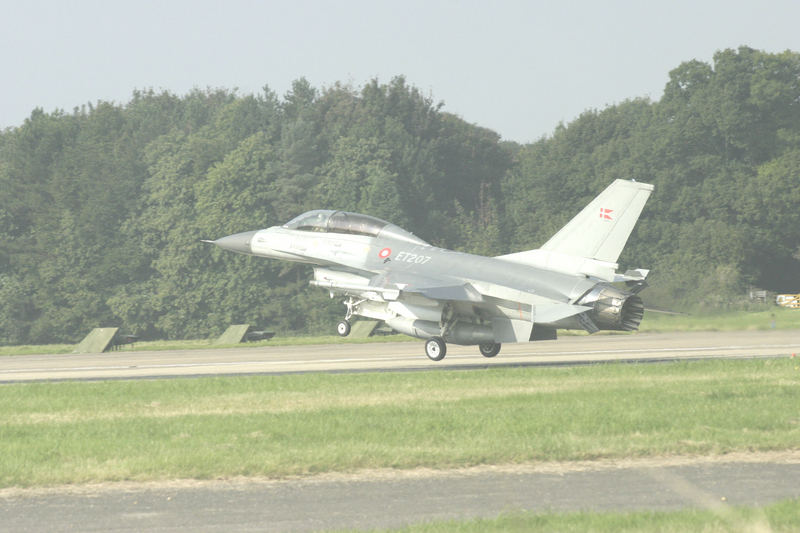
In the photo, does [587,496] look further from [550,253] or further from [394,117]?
[394,117]

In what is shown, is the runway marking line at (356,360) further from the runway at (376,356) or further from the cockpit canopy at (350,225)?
the cockpit canopy at (350,225)

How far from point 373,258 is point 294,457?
15.4m

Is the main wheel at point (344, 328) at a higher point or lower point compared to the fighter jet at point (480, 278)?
lower

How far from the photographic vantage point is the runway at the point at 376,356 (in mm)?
24828

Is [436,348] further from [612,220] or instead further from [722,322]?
[722,322]

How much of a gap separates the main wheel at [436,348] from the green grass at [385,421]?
461 cm

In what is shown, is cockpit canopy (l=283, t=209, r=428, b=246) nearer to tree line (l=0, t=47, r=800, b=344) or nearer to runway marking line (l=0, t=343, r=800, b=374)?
runway marking line (l=0, t=343, r=800, b=374)

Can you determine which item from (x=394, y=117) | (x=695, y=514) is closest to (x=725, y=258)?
(x=394, y=117)

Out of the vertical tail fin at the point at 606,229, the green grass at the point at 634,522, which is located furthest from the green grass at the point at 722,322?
the green grass at the point at 634,522

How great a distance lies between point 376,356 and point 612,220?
8.42 m

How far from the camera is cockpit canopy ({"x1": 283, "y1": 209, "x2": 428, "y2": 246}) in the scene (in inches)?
1058

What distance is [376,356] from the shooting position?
28609 mm

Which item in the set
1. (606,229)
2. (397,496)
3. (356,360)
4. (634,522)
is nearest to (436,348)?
(356,360)

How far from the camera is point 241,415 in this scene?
15.1 metres
